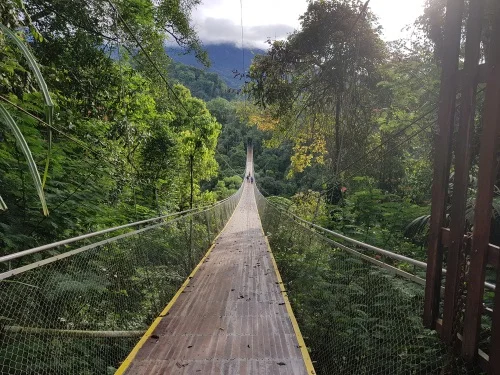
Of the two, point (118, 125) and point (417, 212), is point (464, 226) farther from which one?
point (118, 125)

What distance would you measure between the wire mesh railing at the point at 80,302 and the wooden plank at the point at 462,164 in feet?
5.75

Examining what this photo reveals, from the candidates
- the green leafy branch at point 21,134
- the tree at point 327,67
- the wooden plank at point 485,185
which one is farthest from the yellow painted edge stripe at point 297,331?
the tree at point 327,67

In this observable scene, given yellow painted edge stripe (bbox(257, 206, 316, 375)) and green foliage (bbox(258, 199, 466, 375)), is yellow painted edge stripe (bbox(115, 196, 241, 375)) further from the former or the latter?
green foliage (bbox(258, 199, 466, 375))

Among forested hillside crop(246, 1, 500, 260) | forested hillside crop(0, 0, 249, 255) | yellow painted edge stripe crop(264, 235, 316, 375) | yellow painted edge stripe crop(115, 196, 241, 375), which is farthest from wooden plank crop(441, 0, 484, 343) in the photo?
forested hillside crop(246, 1, 500, 260)

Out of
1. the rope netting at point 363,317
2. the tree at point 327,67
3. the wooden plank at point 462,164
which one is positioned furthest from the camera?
the tree at point 327,67

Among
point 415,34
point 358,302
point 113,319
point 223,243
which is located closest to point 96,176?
point 113,319

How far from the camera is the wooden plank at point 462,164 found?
53.7 inches

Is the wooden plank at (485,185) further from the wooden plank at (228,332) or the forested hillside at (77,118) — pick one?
the wooden plank at (228,332)

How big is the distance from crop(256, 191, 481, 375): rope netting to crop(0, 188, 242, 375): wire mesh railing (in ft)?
4.94

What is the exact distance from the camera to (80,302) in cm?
221

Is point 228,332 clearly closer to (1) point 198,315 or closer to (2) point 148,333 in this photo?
(1) point 198,315

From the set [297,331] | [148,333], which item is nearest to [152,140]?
[148,333]

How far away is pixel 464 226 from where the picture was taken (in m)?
1.39

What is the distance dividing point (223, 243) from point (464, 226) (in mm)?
6871
